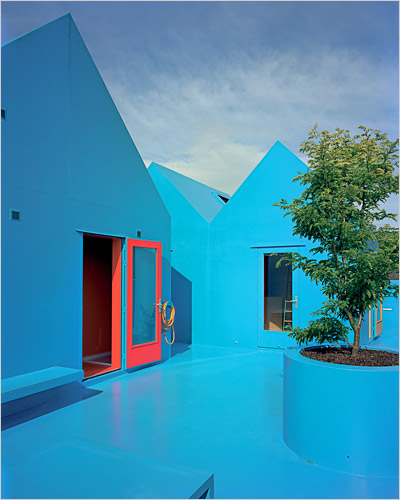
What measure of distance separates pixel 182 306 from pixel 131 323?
9.93 ft

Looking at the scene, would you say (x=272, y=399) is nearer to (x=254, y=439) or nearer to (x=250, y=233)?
(x=254, y=439)

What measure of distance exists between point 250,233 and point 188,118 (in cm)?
266

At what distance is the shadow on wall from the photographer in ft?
28.2

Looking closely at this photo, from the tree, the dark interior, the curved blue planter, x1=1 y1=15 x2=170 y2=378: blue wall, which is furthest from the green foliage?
the dark interior

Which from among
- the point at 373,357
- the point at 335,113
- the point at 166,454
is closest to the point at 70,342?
the point at 166,454

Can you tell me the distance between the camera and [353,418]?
9.33 ft

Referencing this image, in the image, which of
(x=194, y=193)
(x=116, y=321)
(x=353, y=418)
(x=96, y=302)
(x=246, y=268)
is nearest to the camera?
(x=353, y=418)

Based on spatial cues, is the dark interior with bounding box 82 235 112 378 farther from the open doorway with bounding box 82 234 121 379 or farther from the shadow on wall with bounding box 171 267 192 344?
the shadow on wall with bounding box 171 267 192 344

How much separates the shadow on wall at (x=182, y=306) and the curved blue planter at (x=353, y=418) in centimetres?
566

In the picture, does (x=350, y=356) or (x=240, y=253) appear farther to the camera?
(x=240, y=253)

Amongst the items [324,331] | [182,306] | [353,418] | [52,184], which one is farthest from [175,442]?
[182,306]

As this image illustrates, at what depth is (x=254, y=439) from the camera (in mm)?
3469

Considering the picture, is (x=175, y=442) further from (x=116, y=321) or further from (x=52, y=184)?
(x=52, y=184)

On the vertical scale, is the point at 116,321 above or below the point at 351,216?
below
